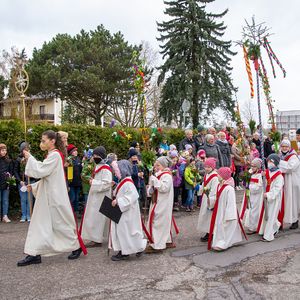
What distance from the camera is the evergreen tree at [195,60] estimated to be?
27.8 meters

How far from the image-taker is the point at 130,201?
6.39 m

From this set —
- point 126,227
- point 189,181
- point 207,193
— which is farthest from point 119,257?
point 189,181

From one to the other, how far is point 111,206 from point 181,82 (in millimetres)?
22482

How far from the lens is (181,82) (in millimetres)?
28000

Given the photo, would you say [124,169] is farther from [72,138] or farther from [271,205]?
[72,138]

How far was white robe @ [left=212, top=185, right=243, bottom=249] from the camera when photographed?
6.86 meters

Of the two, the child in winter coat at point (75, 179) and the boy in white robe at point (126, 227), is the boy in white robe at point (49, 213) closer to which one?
the boy in white robe at point (126, 227)

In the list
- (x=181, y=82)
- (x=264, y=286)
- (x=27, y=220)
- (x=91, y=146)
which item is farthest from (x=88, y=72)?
(x=264, y=286)

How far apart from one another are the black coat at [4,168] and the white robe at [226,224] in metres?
5.20

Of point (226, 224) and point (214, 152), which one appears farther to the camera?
point (214, 152)

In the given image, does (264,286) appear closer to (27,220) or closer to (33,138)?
(27,220)

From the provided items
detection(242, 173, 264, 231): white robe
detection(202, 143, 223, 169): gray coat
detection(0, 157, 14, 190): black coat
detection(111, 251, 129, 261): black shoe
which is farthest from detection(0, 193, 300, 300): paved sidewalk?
detection(202, 143, 223, 169): gray coat

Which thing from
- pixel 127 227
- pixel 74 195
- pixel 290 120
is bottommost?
pixel 127 227

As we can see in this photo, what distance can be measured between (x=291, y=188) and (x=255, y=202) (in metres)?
1.00
